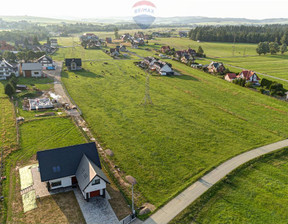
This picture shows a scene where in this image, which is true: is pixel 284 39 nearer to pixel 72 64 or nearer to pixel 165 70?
pixel 165 70

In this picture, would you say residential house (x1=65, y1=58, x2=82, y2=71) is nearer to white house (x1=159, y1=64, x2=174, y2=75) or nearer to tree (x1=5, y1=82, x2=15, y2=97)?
white house (x1=159, y1=64, x2=174, y2=75)

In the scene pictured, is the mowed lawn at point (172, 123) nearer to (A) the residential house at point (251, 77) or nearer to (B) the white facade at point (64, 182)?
(B) the white facade at point (64, 182)

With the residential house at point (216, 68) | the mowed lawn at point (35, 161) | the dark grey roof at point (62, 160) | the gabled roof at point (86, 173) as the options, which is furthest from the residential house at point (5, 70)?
the residential house at point (216, 68)

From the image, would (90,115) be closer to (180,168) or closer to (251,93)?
(180,168)

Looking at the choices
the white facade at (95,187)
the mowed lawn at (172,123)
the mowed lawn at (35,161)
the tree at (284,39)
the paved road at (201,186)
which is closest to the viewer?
the mowed lawn at (35,161)

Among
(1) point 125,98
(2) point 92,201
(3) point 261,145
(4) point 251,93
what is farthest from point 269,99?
(2) point 92,201

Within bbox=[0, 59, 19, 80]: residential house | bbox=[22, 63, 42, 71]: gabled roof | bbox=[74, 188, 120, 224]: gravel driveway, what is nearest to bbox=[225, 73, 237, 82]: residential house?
bbox=[22, 63, 42, 71]: gabled roof
